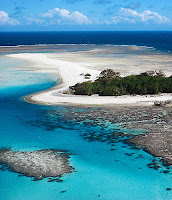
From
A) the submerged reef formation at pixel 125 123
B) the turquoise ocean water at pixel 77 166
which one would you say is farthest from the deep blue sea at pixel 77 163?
the submerged reef formation at pixel 125 123

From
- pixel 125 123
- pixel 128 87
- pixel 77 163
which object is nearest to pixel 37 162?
pixel 77 163

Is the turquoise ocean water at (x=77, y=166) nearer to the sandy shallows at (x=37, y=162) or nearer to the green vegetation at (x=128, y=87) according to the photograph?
the sandy shallows at (x=37, y=162)

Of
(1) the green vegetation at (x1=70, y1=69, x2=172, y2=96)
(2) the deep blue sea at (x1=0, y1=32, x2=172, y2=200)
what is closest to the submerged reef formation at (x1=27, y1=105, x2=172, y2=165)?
(2) the deep blue sea at (x1=0, y1=32, x2=172, y2=200)

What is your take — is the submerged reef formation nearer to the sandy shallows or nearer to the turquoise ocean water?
the turquoise ocean water

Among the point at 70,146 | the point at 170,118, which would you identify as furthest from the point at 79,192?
the point at 170,118

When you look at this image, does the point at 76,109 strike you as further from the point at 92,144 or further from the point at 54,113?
the point at 92,144

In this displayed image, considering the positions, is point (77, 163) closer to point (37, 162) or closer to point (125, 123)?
point (37, 162)
